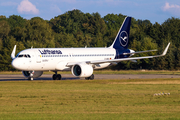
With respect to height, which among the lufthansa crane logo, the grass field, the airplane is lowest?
the grass field

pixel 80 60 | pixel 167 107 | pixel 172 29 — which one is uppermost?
pixel 172 29

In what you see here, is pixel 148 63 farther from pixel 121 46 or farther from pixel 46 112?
pixel 46 112

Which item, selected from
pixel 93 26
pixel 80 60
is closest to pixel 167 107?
pixel 80 60

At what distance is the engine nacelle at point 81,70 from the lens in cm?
3788

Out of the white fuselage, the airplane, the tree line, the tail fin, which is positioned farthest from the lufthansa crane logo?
the tree line

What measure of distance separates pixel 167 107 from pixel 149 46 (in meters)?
55.2

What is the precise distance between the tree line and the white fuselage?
27.0 meters

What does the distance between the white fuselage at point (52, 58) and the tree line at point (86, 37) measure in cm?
2696

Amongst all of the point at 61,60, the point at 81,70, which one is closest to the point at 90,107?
the point at 81,70

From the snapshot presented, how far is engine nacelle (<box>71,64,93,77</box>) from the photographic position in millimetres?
37875

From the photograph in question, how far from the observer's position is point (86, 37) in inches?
4001

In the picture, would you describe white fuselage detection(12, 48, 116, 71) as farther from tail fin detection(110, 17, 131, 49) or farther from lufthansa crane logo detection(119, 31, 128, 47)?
lufthansa crane logo detection(119, 31, 128, 47)

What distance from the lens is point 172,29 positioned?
84.4 m

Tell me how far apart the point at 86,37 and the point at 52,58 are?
208 feet
